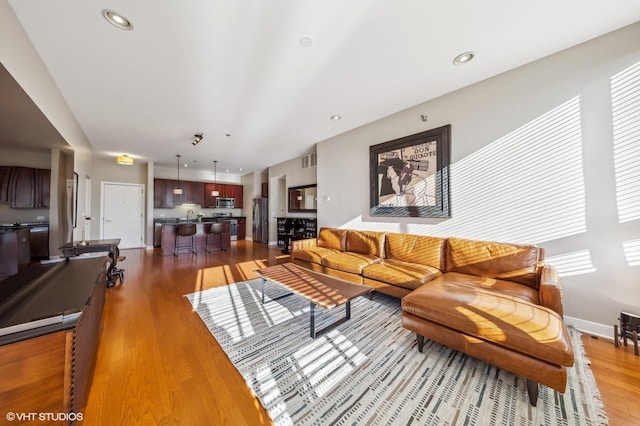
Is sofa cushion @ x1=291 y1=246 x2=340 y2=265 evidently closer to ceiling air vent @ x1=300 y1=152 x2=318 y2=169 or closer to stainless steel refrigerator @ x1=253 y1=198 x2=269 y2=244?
ceiling air vent @ x1=300 y1=152 x2=318 y2=169

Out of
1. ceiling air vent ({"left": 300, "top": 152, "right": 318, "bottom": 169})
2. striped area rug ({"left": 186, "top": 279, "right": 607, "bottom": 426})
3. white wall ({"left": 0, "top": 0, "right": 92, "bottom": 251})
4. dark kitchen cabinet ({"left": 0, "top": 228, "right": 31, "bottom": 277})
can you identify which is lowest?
striped area rug ({"left": 186, "top": 279, "right": 607, "bottom": 426})

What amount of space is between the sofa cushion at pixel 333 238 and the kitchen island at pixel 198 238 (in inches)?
154

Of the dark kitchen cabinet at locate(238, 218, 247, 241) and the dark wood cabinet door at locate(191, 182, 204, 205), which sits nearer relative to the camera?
the dark wood cabinet door at locate(191, 182, 204, 205)

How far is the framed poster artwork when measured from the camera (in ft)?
10.4

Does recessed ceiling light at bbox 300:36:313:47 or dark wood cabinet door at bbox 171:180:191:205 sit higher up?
recessed ceiling light at bbox 300:36:313:47

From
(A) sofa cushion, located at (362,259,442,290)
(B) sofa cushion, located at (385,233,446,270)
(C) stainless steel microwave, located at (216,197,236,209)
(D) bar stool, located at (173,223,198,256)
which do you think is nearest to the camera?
(A) sofa cushion, located at (362,259,442,290)

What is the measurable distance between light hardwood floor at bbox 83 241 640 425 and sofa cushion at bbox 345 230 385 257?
2258mm

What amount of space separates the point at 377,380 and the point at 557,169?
2793 mm

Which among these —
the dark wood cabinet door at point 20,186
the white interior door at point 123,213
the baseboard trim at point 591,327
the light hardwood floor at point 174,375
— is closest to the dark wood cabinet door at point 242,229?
the white interior door at point 123,213

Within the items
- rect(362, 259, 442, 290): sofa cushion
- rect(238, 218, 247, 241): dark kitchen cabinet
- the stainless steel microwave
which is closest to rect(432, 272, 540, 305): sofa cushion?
rect(362, 259, 442, 290): sofa cushion

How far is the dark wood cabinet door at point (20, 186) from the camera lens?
4.96 ft

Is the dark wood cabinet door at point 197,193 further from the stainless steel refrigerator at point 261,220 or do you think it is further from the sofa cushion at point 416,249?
the sofa cushion at point 416,249

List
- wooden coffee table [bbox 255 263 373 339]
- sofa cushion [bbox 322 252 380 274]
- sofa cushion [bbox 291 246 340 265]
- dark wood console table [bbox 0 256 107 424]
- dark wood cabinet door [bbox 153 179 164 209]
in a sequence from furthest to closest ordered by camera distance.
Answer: dark wood cabinet door [bbox 153 179 164 209] → sofa cushion [bbox 291 246 340 265] → sofa cushion [bbox 322 252 380 274] → wooden coffee table [bbox 255 263 373 339] → dark wood console table [bbox 0 256 107 424]

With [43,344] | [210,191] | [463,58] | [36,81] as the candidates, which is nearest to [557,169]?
[463,58]
